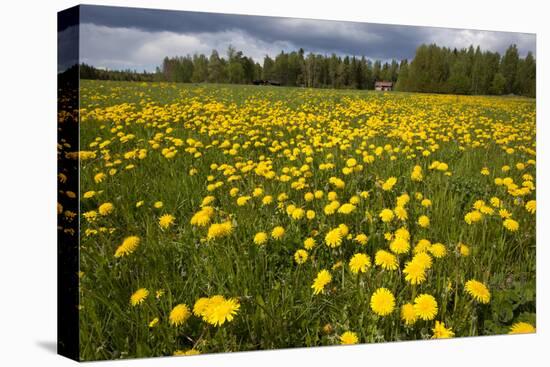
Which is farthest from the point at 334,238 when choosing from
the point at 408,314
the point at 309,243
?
the point at 408,314

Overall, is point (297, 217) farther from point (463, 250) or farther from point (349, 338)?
point (463, 250)

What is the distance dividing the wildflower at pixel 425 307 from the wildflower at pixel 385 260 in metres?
0.23

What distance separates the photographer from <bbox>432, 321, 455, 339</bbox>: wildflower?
3.33m

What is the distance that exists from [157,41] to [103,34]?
0.31 m

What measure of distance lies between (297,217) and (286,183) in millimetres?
271

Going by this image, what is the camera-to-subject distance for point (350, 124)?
4.03m

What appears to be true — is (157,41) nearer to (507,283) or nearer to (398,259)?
(398,259)

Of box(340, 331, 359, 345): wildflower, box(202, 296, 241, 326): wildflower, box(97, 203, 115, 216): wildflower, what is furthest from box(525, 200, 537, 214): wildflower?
box(97, 203, 115, 216): wildflower

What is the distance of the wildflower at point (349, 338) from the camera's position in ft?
10.6

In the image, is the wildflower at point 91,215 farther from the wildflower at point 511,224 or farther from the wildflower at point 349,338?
the wildflower at point 511,224

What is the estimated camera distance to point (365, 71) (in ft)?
12.9

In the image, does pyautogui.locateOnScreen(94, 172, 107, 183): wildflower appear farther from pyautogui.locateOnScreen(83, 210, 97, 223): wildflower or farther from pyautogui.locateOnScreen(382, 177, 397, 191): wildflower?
pyautogui.locateOnScreen(382, 177, 397, 191): wildflower

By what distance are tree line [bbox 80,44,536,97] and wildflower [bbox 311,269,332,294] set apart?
1.28 meters

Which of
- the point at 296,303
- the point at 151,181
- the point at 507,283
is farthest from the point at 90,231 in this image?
the point at 507,283
